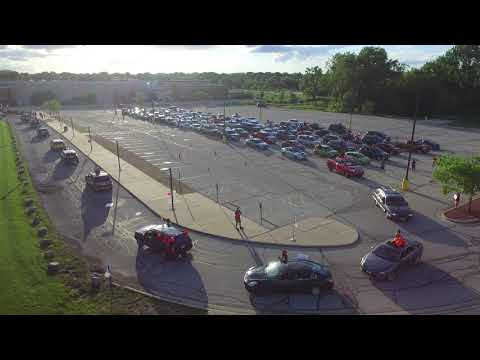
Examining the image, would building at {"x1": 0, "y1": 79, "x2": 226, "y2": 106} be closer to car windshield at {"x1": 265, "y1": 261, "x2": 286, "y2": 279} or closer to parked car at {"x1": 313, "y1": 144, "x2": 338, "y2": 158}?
parked car at {"x1": 313, "y1": 144, "x2": 338, "y2": 158}

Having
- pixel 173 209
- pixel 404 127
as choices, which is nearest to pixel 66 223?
pixel 173 209

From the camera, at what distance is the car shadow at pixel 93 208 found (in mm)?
20703

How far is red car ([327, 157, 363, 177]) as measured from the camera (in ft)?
97.0

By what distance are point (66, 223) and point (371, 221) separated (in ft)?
56.6

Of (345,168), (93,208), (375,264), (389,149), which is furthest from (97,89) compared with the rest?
(375,264)

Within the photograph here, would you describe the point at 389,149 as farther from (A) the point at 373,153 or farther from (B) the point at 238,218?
(B) the point at 238,218

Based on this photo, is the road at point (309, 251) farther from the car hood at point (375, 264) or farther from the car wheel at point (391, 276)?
the car hood at point (375, 264)

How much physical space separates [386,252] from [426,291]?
7.05 feet

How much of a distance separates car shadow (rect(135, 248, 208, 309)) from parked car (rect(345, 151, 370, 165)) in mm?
22579

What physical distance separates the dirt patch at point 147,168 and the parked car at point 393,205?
12584mm

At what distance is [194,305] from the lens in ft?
44.1

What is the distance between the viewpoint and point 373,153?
36.6 m

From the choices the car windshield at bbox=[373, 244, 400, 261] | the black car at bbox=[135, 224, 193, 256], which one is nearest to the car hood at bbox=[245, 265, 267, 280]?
the black car at bbox=[135, 224, 193, 256]

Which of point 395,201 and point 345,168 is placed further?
point 345,168
